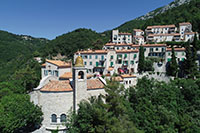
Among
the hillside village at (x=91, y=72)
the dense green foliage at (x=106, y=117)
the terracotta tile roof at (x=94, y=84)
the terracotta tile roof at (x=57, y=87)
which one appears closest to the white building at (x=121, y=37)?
the hillside village at (x=91, y=72)

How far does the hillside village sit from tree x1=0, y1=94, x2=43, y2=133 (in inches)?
49.8

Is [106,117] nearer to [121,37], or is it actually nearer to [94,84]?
[94,84]

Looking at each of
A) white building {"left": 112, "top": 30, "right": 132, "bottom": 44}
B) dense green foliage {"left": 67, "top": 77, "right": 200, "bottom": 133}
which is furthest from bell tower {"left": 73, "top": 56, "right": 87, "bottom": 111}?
white building {"left": 112, "top": 30, "right": 132, "bottom": 44}

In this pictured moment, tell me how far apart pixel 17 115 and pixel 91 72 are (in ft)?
89.9

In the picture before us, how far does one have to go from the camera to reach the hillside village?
22.2 metres

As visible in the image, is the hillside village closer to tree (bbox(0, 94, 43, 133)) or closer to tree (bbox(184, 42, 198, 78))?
tree (bbox(0, 94, 43, 133))

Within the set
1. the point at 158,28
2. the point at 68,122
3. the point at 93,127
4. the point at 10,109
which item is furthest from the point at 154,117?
the point at 158,28

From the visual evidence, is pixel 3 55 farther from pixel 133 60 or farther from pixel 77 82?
pixel 77 82

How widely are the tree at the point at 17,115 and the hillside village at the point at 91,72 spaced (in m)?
1.27

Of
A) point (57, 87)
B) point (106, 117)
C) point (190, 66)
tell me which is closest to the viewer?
point (106, 117)

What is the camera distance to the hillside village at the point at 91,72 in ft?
73.0

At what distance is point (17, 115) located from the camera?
21.4m

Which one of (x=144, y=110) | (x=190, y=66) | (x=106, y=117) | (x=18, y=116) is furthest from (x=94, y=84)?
(x=190, y=66)

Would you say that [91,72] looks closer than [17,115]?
No
